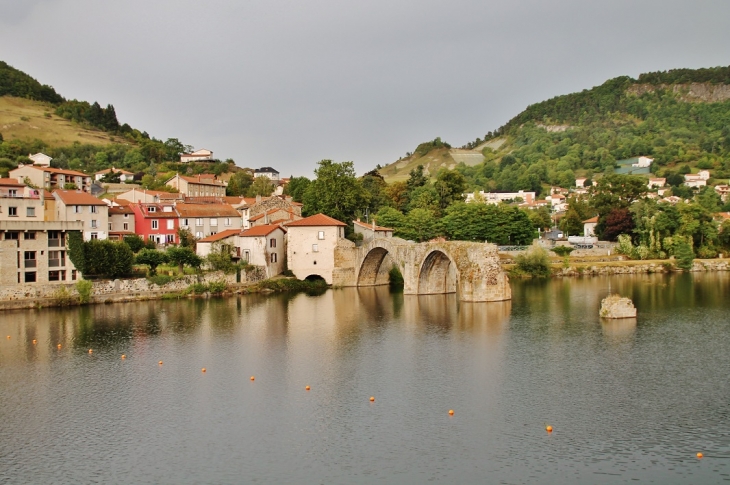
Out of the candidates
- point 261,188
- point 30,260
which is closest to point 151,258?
point 30,260

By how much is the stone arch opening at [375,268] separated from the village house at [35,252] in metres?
23.4

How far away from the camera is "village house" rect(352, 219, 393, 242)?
6794 cm

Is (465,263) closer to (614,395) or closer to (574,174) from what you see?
(614,395)

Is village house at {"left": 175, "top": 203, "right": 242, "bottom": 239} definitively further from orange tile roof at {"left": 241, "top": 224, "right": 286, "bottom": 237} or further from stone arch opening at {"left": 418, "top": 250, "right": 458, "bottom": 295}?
stone arch opening at {"left": 418, "top": 250, "right": 458, "bottom": 295}

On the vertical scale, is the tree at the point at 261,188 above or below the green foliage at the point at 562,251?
above

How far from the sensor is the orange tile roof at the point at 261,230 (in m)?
62.7

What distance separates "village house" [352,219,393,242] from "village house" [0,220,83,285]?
25914mm

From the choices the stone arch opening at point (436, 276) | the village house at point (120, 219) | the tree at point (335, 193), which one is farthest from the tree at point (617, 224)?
the village house at point (120, 219)

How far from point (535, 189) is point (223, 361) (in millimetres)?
154914

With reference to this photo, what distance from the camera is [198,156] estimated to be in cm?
13412

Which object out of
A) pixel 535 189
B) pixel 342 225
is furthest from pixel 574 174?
pixel 342 225

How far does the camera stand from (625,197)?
3920 inches

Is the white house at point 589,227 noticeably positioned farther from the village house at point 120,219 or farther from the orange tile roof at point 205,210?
the village house at point 120,219

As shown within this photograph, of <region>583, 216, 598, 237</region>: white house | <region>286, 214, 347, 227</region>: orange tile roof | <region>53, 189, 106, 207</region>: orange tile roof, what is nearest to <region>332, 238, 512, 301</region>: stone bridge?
<region>286, 214, 347, 227</region>: orange tile roof
